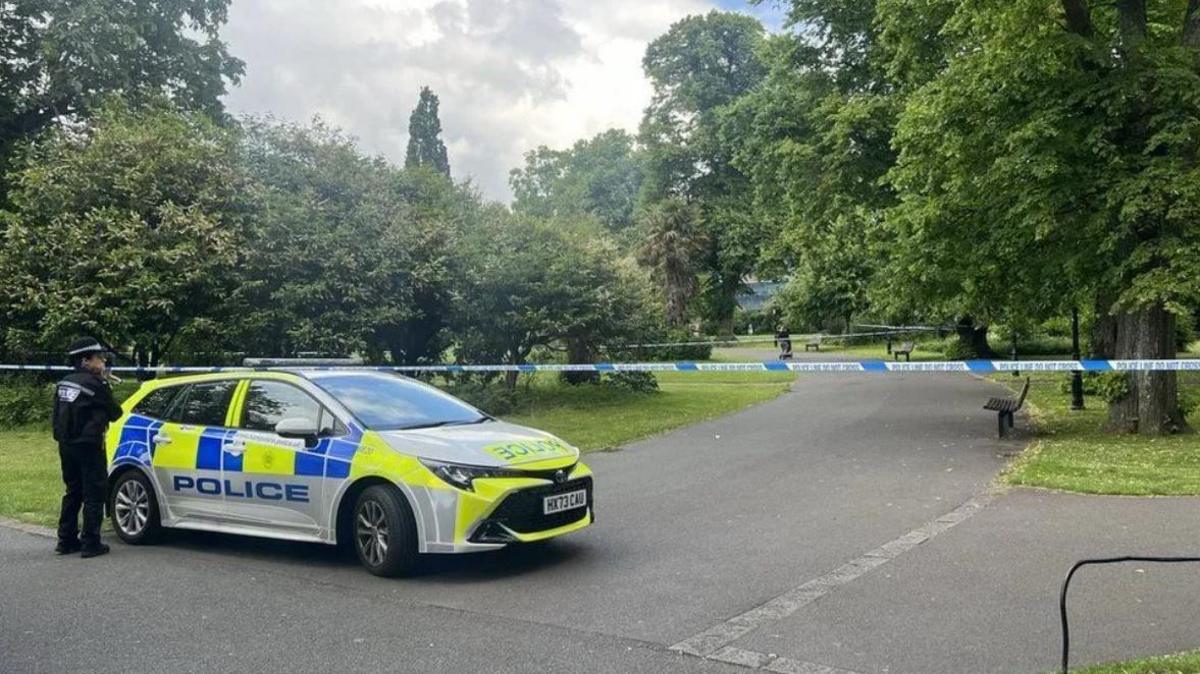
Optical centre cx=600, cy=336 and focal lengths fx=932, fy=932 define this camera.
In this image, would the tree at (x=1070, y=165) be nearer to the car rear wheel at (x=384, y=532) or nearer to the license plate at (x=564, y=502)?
the license plate at (x=564, y=502)

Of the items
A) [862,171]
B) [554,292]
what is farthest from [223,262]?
[862,171]

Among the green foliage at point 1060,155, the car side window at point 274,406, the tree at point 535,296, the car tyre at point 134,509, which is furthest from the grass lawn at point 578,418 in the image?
the green foliage at point 1060,155

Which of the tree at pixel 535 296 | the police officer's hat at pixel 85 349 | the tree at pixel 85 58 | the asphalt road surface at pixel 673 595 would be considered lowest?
the asphalt road surface at pixel 673 595

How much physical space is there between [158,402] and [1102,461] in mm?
10591

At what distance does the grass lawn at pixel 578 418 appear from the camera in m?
10.7

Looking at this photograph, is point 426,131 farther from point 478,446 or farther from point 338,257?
point 478,446

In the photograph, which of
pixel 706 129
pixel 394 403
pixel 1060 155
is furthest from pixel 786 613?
pixel 706 129

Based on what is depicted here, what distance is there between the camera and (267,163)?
20.5 m

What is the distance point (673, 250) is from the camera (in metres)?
50.2

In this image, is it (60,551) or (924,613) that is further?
(60,551)

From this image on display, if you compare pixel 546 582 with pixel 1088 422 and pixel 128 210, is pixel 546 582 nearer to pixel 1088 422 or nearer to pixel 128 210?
pixel 1088 422

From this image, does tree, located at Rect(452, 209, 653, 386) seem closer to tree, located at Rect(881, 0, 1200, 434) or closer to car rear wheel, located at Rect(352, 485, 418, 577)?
tree, located at Rect(881, 0, 1200, 434)

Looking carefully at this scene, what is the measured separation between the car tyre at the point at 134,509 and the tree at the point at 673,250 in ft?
136

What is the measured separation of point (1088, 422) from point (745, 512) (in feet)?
34.0
